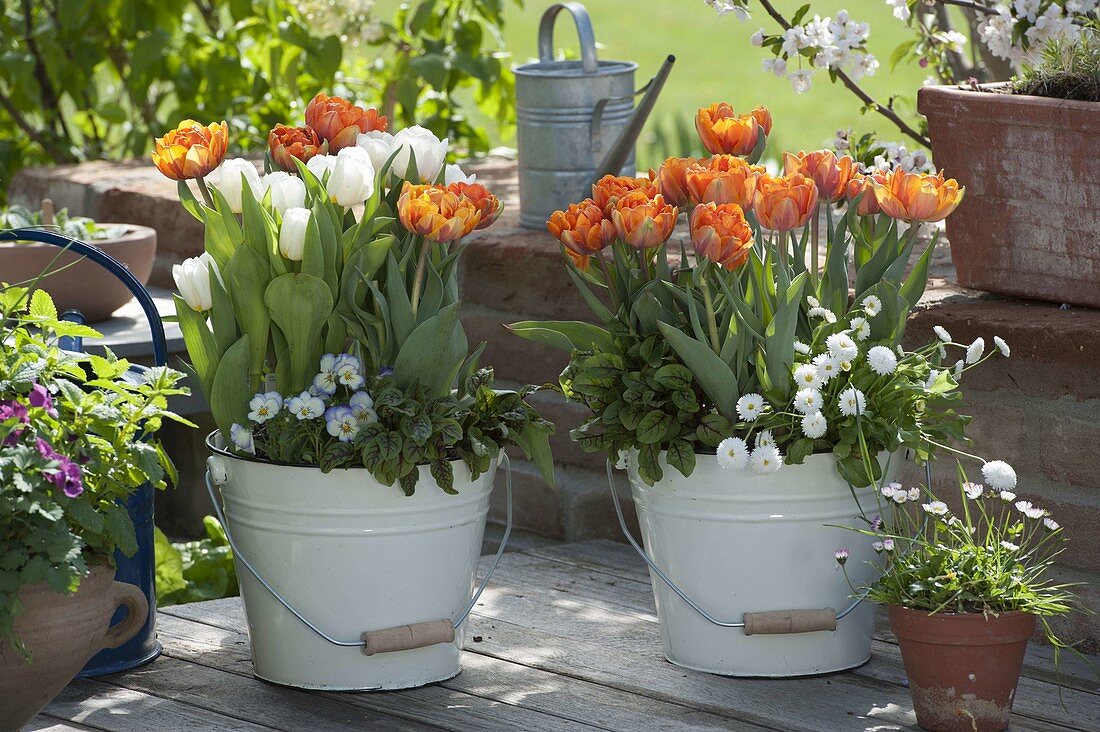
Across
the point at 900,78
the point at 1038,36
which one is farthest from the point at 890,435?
the point at 900,78

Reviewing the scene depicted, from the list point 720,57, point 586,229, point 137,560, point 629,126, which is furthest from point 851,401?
point 720,57

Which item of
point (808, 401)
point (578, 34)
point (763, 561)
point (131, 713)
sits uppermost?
point (578, 34)

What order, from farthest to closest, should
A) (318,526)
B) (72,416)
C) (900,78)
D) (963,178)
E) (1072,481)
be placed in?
(900,78), (963,178), (1072,481), (318,526), (72,416)

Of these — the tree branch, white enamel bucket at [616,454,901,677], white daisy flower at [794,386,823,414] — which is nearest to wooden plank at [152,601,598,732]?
white enamel bucket at [616,454,901,677]

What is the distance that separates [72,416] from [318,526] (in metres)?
0.33

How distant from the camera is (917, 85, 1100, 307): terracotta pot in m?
2.20

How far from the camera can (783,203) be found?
1881 mm

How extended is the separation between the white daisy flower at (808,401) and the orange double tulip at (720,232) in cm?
19

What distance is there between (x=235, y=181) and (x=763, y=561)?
2.74ft

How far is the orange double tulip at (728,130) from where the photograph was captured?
2041 mm

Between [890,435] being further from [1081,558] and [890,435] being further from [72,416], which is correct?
[72,416]

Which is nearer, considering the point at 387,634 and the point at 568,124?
the point at 387,634

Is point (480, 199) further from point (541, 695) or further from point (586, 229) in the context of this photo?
point (541, 695)

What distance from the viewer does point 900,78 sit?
31.7 feet
